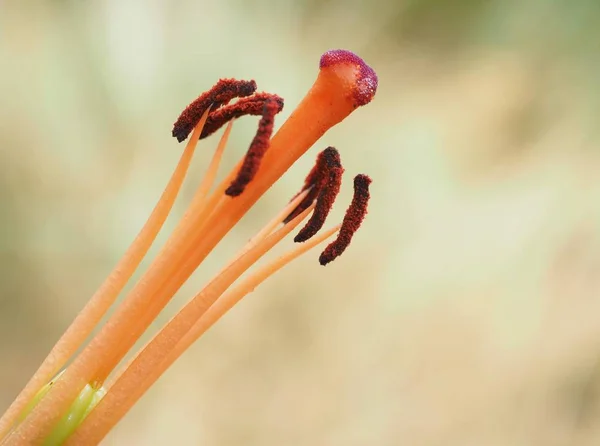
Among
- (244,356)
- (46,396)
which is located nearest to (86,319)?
(46,396)

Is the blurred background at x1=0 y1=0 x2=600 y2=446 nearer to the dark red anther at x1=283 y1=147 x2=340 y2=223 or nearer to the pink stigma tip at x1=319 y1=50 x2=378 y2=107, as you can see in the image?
the dark red anther at x1=283 y1=147 x2=340 y2=223

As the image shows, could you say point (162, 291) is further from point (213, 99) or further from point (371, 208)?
point (371, 208)

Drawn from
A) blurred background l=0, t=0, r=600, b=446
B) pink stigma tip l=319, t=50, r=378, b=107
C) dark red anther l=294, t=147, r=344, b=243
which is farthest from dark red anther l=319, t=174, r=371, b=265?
blurred background l=0, t=0, r=600, b=446

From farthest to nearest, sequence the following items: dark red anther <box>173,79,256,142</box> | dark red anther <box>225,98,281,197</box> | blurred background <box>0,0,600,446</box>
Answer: blurred background <box>0,0,600,446</box> < dark red anther <box>173,79,256,142</box> < dark red anther <box>225,98,281,197</box>

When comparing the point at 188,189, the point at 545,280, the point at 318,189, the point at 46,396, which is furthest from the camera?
the point at 188,189

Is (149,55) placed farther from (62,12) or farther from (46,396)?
(46,396)

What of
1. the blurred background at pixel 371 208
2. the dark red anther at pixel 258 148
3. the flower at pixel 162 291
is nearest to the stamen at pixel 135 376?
the flower at pixel 162 291

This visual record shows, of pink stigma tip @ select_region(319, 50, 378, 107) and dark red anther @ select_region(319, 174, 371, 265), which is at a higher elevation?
pink stigma tip @ select_region(319, 50, 378, 107)
